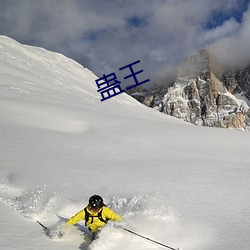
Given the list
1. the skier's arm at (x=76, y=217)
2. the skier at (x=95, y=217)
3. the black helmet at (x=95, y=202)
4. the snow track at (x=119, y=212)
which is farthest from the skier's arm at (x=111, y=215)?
the skier's arm at (x=76, y=217)

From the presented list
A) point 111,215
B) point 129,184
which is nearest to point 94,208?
point 111,215

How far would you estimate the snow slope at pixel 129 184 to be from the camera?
5.30m

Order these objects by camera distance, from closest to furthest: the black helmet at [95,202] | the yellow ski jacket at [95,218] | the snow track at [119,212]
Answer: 1. the snow track at [119,212]
2. the black helmet at [95,202]
3. the yellow ski jacket at [95,218]

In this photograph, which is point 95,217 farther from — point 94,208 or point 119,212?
point 119,212

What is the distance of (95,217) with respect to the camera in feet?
18.8

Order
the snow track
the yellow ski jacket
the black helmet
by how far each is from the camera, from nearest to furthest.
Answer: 1. the snow track
2. the black helmet
3. the yellow ski jacket

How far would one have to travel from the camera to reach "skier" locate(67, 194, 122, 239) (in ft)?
18.5

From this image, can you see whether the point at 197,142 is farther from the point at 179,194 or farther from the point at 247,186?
the point at 179,194

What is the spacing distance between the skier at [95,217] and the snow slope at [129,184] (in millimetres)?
228

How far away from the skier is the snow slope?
0.23 m

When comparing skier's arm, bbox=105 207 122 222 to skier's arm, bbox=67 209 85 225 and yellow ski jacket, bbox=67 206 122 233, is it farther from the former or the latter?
skier's arm, bbox=67 209 85 225

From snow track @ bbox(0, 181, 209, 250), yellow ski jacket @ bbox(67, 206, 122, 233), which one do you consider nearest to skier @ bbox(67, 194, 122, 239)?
yellow ski jacket @ bbox(67, 206, 122, 233)

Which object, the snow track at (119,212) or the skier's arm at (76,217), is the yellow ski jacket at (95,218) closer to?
→ the skier's arm at (76,217)

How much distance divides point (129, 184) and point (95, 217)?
231cm
